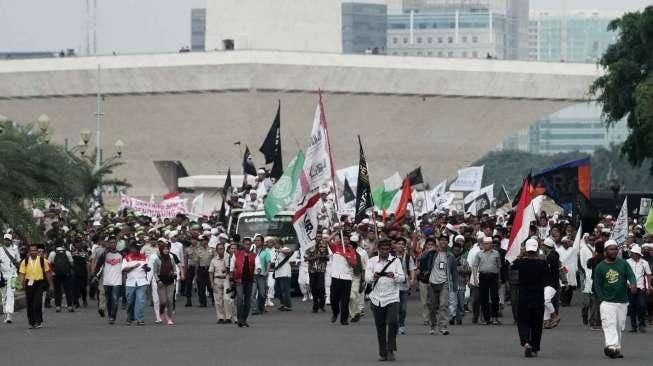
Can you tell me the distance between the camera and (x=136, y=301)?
2550cm

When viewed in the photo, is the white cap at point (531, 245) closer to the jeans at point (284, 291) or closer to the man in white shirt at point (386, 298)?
the man in white shirt at point (386, 298)

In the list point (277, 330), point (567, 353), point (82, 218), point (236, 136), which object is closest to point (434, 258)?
point (277, 330)

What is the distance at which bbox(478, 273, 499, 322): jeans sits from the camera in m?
24.6

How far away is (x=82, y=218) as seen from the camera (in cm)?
4609

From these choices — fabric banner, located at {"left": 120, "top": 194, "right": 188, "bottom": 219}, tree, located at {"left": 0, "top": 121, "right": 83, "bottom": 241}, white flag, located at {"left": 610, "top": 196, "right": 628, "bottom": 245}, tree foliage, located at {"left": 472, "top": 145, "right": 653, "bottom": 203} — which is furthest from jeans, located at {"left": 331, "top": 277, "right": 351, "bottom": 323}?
tree foliage, located at {"left": 472, "top": 145, "right": 653, "bottom": 203}

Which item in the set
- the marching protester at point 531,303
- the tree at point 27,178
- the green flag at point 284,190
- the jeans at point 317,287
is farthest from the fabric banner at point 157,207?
the marching protester at point 531,303

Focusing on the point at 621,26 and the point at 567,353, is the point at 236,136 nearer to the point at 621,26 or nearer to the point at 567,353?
the point at 621,26

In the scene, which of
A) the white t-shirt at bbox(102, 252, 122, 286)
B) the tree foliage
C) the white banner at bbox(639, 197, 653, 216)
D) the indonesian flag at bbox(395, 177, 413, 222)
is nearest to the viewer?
the white t-shirt at bbox(102, 252, 122, 286)

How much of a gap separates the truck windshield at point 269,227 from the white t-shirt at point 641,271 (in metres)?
11.0

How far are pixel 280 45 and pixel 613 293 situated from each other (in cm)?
6002

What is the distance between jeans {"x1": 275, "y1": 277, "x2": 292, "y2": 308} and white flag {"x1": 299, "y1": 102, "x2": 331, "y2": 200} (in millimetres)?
3229

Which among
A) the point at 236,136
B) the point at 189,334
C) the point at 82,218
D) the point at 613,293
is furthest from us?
the point at 236,136

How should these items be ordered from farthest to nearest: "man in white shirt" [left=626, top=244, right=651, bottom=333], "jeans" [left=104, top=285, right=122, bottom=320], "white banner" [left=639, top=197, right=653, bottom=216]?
"white banner" [left=639, top=197, right=653, bottom=216]
"jeans" [left=104, top=285, right=122, bottom=320]
"man in white shirt" [left=626, top=244, right=651, bottom=333]

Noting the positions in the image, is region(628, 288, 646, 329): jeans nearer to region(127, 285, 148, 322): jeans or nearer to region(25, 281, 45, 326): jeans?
region(127, 285, 148, 322): jeans
